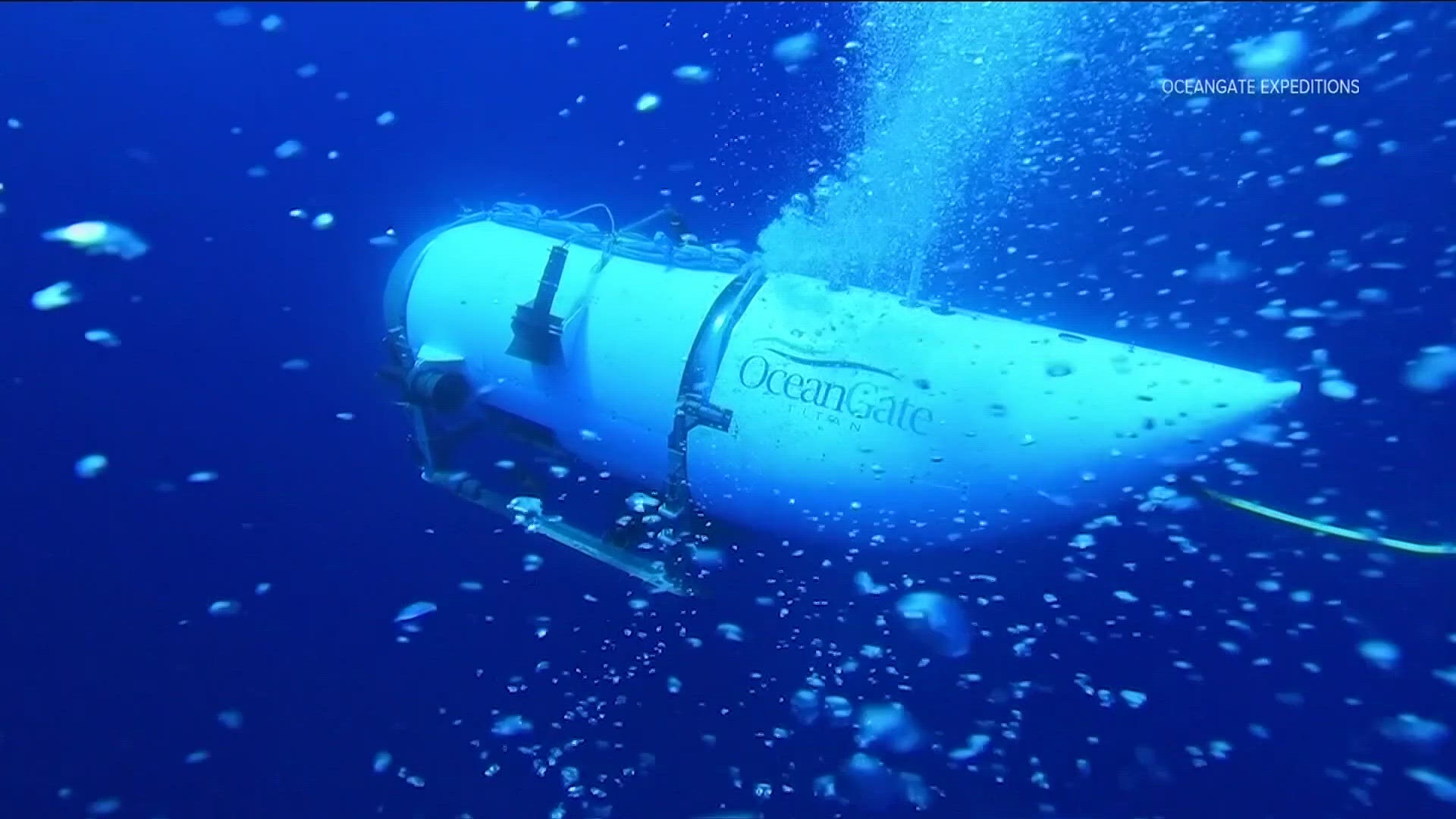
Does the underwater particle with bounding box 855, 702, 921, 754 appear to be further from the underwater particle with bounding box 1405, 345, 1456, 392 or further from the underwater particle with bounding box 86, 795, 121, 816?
the underwater particle with bounding box 86, 795, 121, 816

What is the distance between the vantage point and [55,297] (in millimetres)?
9500

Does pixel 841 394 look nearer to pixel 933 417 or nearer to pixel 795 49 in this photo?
pixel 933 417

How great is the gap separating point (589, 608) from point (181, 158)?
9658 mm

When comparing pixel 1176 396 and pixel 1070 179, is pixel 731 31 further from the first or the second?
pixel 1176 396

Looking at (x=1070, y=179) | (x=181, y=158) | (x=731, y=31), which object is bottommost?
(x=181, y=158)

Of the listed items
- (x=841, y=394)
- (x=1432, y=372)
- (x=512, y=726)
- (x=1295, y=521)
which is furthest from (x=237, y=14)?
(x=1432, y=372)

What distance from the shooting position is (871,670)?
4734 millimetres

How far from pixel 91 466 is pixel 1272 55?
37.5 ft

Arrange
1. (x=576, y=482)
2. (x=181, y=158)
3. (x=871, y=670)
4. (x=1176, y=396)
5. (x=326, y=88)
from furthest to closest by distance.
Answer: (x=326, y=88) → (x=181, y=158) → (x=576, y=482) → (x=871, y=670) → (x=1176, y=396)

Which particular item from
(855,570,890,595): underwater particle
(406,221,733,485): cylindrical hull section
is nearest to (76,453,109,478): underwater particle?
(406,221,733,485): cylindrical hull section

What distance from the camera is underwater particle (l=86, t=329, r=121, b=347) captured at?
29.9 ft

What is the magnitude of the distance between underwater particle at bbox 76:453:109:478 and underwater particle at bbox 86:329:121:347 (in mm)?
1608

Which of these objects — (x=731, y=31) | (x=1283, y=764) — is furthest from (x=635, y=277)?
(x=1283, y=764)

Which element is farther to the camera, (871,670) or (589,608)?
(589,608)
